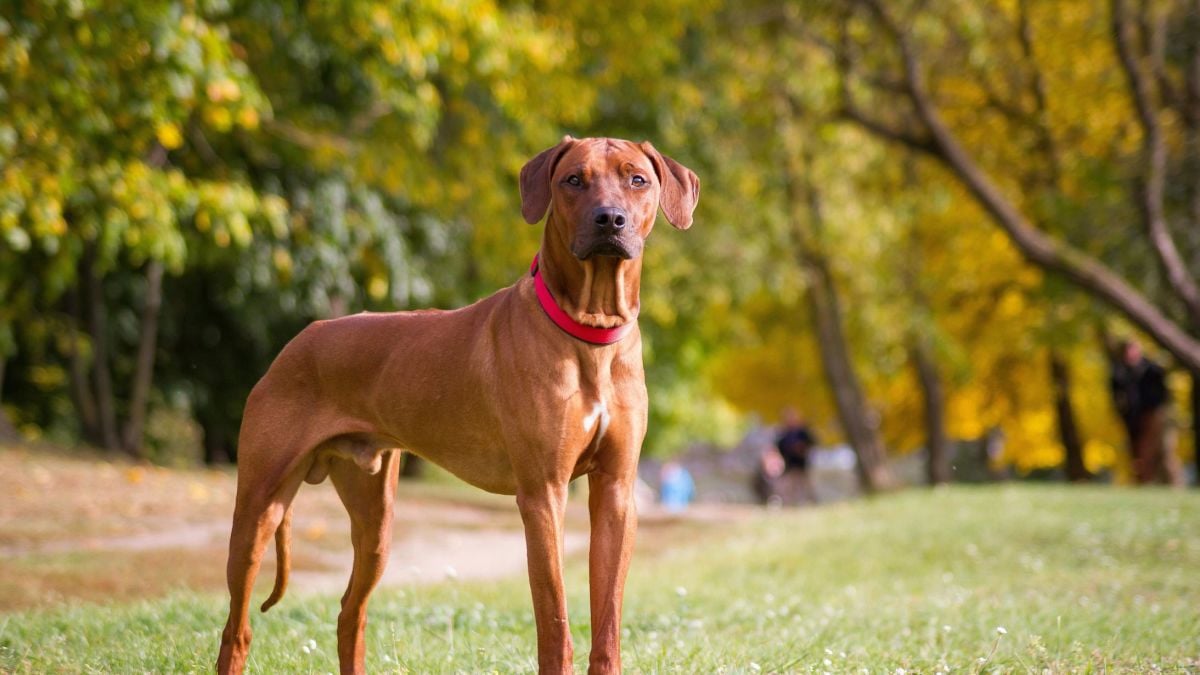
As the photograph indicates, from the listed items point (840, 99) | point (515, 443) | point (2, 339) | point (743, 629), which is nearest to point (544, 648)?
point (515, 443)

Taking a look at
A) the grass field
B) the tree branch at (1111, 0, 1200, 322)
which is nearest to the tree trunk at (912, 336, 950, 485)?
the tree branch at (1111, 0, 1200, 322)

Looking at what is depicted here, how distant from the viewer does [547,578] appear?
441 cm

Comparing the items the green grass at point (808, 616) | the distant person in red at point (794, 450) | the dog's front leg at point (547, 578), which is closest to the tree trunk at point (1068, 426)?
the distant person in red at point (794, 450)

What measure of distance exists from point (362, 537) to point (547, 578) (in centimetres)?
113

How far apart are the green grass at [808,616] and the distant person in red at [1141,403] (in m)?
9.01

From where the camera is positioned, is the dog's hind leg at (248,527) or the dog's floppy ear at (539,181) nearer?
the dog's floppy ear at (539,181)

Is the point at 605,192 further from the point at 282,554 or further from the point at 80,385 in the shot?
the point at 80,385

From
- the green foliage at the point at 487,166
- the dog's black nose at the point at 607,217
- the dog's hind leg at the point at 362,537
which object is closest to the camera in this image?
the dog's black nose at the point at 607,217

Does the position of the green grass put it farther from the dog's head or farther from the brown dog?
the dog's head

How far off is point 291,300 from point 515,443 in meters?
16.2

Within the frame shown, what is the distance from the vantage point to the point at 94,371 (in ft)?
68.7

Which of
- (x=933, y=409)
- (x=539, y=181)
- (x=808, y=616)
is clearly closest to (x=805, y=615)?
(x=808, y=616)

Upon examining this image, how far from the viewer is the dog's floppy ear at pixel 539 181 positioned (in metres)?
4.68

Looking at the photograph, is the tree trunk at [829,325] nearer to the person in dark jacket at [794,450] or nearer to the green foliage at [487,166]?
the green foliage at [487,166]
